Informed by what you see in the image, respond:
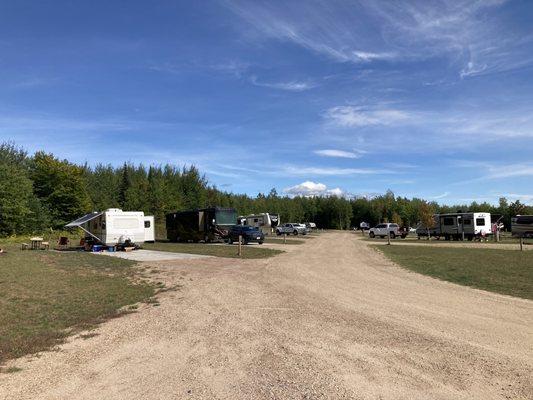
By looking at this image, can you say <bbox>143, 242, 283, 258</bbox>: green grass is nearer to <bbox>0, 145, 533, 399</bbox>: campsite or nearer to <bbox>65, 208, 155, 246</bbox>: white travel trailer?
<bbox>65, 208, 155, 246</bbox>: white travel trailer

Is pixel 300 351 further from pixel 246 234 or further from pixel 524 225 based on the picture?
pixel 524 225

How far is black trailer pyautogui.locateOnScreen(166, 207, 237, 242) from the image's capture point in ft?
114

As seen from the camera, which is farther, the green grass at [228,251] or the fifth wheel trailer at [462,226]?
the fifth wheel trailer at [462,226]

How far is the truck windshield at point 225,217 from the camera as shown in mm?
34812

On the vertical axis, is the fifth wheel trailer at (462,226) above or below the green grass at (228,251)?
above

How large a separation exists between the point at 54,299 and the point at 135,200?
53.1 metres

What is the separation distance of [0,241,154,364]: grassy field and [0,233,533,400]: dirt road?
56cm

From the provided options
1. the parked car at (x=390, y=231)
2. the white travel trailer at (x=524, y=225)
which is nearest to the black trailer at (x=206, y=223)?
the parked car at (x=390, y=231)

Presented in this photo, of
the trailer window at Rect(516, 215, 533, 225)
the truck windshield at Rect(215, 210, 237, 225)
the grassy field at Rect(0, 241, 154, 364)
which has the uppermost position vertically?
the truck windshield at Rect(215, 210, 237, 225)

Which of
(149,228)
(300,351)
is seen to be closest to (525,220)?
(149,228)

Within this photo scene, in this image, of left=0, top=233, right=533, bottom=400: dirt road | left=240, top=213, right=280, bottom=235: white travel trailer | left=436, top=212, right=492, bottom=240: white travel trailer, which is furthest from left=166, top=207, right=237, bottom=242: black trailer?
left=0, top=233, right=533, bottom=400: dirt road

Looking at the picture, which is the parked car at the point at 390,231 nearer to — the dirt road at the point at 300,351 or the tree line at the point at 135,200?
the tree line at the point at 135,200

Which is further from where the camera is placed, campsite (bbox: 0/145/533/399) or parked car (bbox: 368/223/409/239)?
parked car (bbox: 368/223/409/239)

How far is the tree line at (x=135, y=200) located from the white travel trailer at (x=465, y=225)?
208 centimetres
